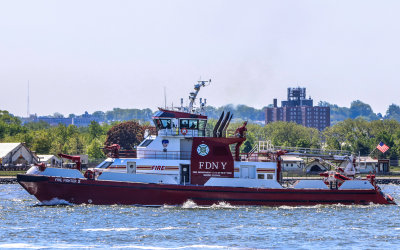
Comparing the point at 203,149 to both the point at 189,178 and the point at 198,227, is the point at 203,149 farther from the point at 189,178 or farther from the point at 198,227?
the point at 198,227

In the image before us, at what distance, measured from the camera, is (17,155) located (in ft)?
317

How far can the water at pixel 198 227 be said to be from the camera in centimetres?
3444

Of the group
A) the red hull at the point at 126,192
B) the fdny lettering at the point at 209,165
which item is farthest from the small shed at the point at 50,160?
the fdny lettering at the point at 209,165

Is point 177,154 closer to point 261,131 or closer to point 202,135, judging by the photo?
point 202,135

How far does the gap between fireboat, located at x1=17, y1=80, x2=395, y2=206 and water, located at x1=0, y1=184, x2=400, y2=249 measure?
731 mm

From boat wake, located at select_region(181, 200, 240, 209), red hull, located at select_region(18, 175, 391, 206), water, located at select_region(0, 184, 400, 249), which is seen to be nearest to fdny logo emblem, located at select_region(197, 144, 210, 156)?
red hull, located at select_region(18, 175, 391, 206)

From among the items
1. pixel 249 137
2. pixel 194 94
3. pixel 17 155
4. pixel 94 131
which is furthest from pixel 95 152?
pixel 194 94

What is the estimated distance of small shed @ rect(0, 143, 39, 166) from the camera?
9556cm

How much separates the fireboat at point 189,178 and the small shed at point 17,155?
5090cm

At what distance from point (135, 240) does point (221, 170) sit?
43.1 ft

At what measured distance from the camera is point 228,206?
45.9 m

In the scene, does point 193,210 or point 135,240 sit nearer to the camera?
point 135,240

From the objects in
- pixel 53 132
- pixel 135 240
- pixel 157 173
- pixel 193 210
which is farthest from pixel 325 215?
pixel 53 132

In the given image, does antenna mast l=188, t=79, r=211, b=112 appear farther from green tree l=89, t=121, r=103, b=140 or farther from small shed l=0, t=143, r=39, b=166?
green tree l=89, t=121, r=103, b=140
